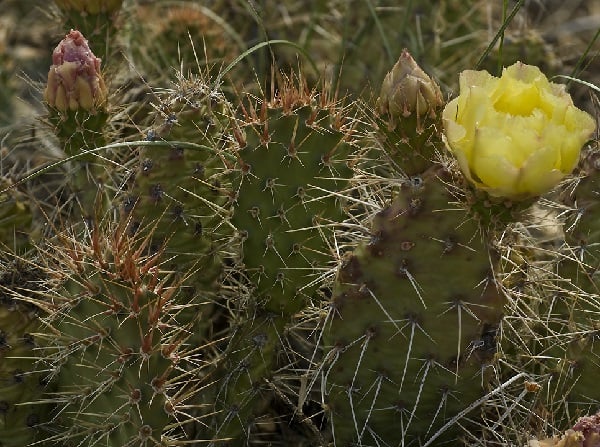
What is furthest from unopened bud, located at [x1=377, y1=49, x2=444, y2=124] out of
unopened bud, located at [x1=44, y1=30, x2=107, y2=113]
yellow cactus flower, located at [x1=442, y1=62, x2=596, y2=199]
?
unopened bud, located at [x1=44, y1=30, x2=107, y2=113]

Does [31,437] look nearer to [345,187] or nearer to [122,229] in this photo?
[122,229]

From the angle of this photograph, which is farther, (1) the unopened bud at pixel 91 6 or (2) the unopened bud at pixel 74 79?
(1) the unopened bud at pixel 91 6

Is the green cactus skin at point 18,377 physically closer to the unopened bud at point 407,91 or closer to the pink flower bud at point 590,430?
the unopened bud at point 407,91

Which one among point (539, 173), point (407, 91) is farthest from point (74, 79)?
Answer: point (539, 173)

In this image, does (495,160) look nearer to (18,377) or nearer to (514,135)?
(514,135)

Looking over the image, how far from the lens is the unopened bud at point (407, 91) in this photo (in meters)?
1.36

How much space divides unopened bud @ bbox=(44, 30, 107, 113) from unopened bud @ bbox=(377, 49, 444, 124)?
1.73 ft

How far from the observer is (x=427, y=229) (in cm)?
128

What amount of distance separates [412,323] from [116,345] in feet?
1.38

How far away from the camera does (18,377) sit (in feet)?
4.82

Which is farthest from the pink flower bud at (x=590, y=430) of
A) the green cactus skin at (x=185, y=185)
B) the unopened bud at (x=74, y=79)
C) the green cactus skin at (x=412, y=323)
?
the unopened bud at (x=74, y=79)

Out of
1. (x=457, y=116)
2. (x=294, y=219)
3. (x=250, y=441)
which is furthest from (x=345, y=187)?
(x=250, y=441)

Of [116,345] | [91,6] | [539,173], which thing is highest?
[539,173]

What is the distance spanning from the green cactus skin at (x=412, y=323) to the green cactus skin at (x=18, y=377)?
1.54 ft
